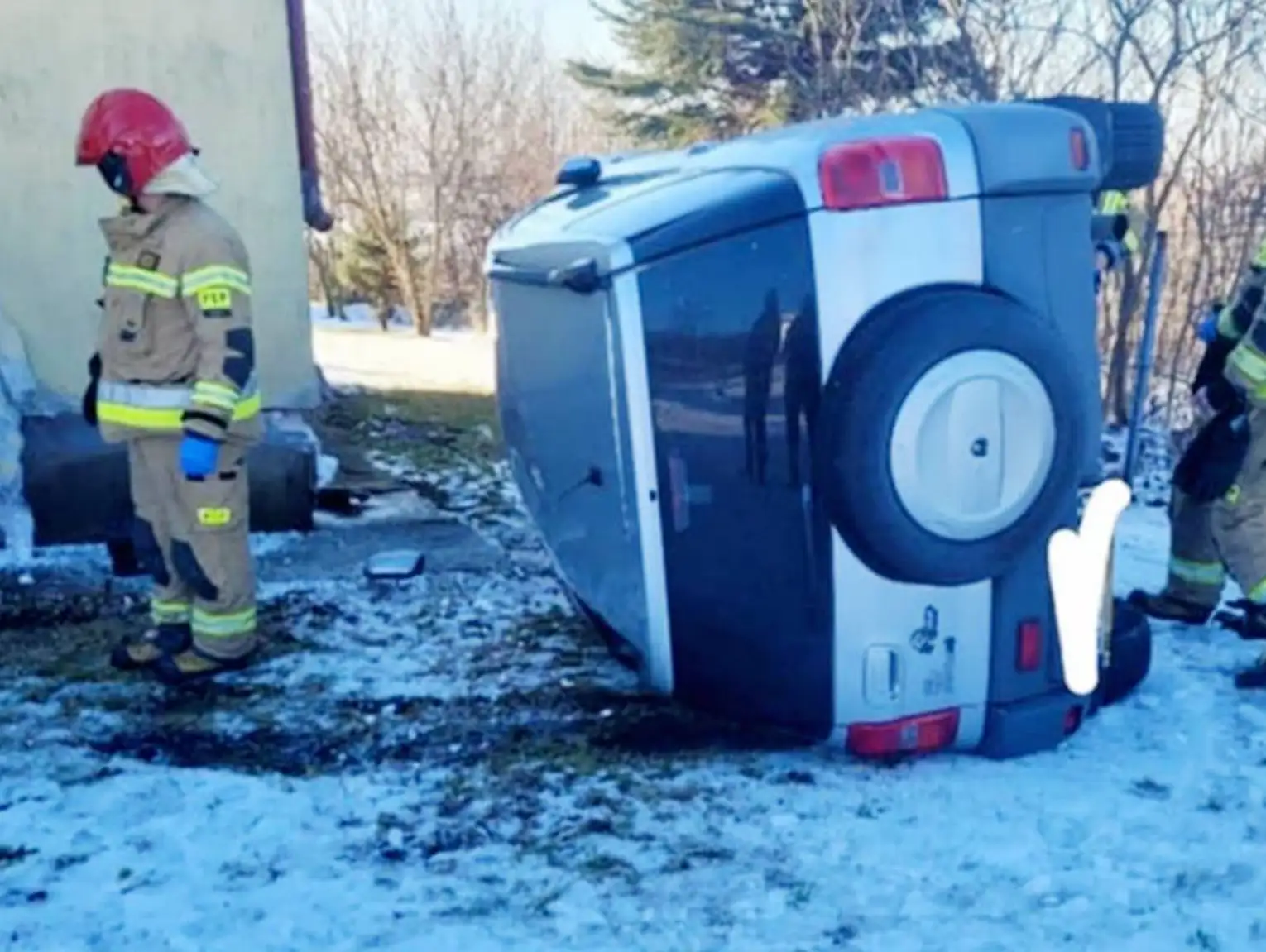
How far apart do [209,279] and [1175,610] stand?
378cm

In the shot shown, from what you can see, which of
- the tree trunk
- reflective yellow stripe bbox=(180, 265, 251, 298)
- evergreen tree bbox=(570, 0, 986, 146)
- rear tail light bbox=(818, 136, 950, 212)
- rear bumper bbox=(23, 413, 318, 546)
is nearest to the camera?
rear tail light bbox=(818, 136, 950, 212)

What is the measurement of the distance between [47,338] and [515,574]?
8.92 feet

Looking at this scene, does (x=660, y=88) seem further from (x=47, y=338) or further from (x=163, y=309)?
(x=163, y=309)

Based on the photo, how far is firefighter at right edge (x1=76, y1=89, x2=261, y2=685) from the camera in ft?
15.7

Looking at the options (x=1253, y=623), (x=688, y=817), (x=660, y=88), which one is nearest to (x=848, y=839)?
(x=688, y=817)

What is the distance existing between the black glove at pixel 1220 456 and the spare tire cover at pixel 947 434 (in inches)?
64.0

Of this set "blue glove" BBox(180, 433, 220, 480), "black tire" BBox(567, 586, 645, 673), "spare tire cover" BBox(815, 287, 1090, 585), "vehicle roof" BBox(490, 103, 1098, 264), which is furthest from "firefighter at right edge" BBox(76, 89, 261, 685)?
"spare tire cover" BBox(815, 287, 1090, 585)

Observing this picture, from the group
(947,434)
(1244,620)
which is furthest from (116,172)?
(1244,620)

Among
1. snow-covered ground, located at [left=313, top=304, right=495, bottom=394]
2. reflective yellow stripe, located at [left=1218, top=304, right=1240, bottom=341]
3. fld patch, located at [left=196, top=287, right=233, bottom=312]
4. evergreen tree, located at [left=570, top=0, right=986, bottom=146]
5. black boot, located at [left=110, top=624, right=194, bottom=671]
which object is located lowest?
black boot, located at [left=110, top=624, right=194, bottom=671]

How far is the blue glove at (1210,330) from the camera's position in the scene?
5.34m

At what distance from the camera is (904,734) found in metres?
3.87

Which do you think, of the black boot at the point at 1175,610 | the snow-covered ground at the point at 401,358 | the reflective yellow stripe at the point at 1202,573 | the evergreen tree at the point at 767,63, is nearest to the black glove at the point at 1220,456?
the reflective yellow stripe at the point at 1202,573

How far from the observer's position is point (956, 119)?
371cm

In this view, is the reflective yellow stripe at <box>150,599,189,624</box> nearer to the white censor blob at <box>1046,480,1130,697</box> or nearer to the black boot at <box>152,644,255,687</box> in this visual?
the black boot at <box>152,644,255,687</box>
